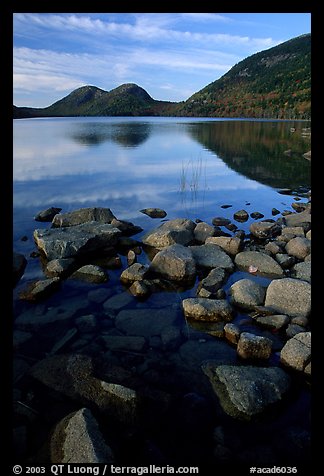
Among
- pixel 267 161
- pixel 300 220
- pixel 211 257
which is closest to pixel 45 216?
pixel 211 257

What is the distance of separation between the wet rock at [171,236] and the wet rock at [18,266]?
10.8 ft

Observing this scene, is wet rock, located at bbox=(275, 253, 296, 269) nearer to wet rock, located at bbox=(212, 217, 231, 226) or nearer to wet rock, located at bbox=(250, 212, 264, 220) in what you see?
wet rock, located at bbox=(212, 217, 231, 226)

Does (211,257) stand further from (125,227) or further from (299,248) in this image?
(125,227)

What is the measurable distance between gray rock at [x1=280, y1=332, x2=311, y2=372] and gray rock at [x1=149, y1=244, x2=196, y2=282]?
2.90m

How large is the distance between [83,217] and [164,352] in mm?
6655

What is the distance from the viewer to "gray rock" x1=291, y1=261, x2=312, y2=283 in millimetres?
7500

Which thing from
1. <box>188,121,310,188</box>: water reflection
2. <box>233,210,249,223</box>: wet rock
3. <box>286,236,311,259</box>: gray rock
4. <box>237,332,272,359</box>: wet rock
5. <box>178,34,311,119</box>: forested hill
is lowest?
<box>237,332,272,359</box>: wet rock

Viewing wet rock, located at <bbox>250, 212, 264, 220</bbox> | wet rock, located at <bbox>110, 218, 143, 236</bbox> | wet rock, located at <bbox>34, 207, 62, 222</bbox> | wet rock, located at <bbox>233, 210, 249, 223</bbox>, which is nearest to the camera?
wet rock, located at <bbox>110, 218, 143, 236</bbox>

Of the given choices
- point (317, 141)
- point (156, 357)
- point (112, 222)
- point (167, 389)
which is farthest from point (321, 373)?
point (112, 222)

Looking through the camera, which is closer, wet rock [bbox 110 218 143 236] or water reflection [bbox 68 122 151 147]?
wet rock [bbox 110 218 143 236]

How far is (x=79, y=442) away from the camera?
11.2ft

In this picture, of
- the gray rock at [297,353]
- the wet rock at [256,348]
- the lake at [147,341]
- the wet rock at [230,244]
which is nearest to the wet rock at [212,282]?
the lake at [147,341]

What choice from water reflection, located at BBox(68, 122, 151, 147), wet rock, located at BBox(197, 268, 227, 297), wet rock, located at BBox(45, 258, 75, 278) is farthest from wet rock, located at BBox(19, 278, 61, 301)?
water reflection, located at BBox(68, 122, 151, 147)

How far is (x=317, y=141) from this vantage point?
1.56 m
